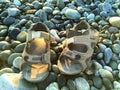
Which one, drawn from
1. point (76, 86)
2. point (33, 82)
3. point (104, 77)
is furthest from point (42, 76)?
point (104, 77)

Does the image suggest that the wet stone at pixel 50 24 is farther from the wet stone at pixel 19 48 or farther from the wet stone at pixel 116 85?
the wet stone at pixel 116 85

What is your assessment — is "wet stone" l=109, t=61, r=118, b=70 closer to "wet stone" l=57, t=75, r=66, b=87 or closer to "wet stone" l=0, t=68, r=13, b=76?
"wet stone" l=57, t=75, r=66, b=87

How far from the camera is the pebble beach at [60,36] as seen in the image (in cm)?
208

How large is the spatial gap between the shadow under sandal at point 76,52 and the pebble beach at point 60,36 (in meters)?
0.04

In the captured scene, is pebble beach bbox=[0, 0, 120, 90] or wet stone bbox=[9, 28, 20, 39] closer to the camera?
pebble beach bbox=[0, 0, 120, 90]

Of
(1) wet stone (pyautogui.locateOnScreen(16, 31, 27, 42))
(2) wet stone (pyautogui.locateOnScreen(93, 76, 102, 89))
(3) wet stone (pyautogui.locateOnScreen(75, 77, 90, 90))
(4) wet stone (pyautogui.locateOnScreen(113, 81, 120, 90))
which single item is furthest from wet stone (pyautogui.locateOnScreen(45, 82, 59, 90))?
(1) wet stone (pyautogui.locateOnScreen(16, 31, 27, 42))

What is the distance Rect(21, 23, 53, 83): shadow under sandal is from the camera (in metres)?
2.08

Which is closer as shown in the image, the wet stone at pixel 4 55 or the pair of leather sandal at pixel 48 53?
the pair of leather sandal at pixel 48 53

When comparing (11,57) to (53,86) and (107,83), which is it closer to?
(53,86)

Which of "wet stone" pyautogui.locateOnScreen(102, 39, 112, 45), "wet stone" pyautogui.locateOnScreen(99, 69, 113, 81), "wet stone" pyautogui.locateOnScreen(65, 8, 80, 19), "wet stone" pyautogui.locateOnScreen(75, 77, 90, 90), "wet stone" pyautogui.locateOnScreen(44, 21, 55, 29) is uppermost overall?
"wet stone" pyautogui.locateOnScreen(65, 8, 80, 19)

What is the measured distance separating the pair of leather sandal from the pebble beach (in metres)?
0.04

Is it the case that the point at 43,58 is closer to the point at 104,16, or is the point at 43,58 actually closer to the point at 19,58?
the point at 19,58

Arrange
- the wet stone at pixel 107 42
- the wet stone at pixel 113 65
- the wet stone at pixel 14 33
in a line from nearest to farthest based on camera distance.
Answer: the wet stone at pixel 113 65
the wet stone at pixel 107 42
the wet stone at pixel 14 33

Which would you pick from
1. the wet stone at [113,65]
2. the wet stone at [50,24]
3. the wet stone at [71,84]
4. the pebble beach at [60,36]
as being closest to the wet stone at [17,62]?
the pebble beach at [60,36]
